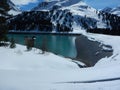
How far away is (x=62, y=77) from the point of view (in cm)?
1303

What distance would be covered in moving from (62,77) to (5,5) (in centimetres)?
1995

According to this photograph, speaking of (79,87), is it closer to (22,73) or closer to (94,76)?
(94,76)

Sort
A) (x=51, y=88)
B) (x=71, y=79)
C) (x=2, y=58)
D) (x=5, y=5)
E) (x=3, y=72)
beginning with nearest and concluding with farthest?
(x=51, y=88) < (x=71, y=79) < (x=3, y=72) < (x=2, y=58) < (x=5, y=5)

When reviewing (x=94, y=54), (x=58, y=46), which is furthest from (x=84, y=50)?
(x=58, y=46)

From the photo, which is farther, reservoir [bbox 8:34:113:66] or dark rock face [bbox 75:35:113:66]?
reservoir [bbox 8:34:113:66]

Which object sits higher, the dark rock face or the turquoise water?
the dark rock face

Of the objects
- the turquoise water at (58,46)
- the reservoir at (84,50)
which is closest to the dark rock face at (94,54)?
the reservoir at (84,50)

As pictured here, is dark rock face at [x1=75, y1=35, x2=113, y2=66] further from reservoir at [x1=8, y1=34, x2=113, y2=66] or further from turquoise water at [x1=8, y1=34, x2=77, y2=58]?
turquoise water at [x1=8, y1=34, x2=77, y2=58]

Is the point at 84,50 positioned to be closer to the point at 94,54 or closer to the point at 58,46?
the point at 94,54

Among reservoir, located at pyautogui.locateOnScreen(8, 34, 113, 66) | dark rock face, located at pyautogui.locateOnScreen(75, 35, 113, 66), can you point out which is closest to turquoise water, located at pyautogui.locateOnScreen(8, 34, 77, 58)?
reservoir, located at pyautogui.locateOnScreen(8, 34, 113, 66)

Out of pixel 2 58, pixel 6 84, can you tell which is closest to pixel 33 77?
pixel 6 84

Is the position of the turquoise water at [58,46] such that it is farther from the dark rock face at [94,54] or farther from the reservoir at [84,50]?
the dark rock face at [94,54]

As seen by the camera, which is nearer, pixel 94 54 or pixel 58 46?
pixel 94 54

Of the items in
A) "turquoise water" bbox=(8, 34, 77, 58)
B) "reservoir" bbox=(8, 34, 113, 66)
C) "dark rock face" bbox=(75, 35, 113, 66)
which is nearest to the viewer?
"dark rock face" bbox=(75, 35, 113, 66)
